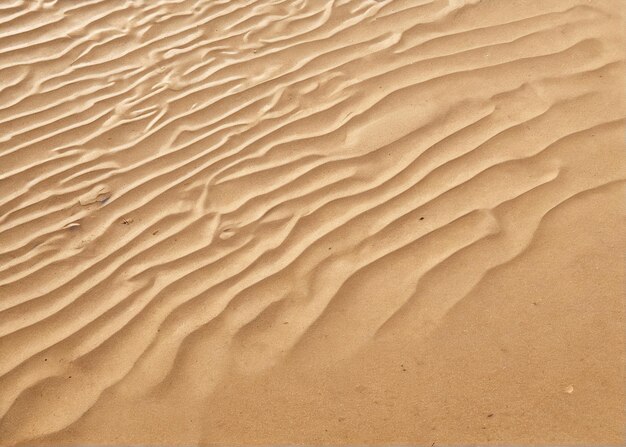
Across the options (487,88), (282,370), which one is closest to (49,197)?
(282,370)

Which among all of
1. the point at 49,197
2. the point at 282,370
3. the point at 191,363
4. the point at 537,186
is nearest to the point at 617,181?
the point at 537,186

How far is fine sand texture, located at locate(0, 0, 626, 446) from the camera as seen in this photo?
2.53 metres

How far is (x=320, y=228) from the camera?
123 inches

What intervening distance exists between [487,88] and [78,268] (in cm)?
240

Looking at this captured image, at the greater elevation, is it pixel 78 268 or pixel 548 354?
pixel 78 268

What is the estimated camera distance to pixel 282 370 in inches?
104

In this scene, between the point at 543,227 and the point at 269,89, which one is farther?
the point at 269,89

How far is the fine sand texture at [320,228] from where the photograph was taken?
2529 mm

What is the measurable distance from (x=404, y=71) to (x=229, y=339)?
80.2 inches

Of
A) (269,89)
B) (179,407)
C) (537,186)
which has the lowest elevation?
(537,186)

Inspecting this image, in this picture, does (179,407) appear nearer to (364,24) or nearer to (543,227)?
(543,227)

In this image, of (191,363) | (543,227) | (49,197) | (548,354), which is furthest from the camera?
(49,197)

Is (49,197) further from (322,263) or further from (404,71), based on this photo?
(404,71)

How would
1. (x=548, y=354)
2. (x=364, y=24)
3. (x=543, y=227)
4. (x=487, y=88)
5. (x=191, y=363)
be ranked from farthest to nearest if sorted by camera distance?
(x=364, y=24) → (x=487, y=88) → (x=543, y=227) → (x=191, y=363) → (x=548, y=354)
